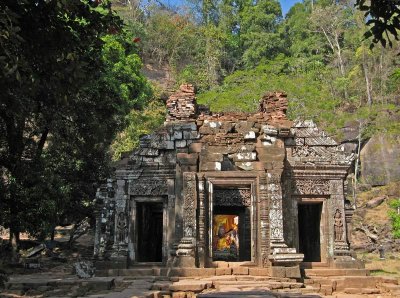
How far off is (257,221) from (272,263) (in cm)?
117

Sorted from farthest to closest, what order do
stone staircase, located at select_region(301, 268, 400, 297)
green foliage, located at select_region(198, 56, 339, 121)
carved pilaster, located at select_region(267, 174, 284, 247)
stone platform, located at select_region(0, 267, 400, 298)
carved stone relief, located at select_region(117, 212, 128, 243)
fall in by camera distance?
1. green foliage, located at select_region(198, 56, 339, 121)
2. carved stone relief, located at select_region(117, 212, 128, 243)
3. carved pilaster, located at select_region(267, 174, 284, 247)
4. stone staircase, located at select_region(301, 268, 400, 297)
5. stone platform, located at select_region(0, 267, 400, 298)

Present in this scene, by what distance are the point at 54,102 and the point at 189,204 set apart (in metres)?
4.59

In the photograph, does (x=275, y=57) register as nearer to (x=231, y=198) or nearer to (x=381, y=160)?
(x=381, y=160)

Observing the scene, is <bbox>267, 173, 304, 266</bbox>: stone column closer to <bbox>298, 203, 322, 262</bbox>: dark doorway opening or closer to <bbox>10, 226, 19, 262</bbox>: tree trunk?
<bbox>298, 203, 322, 262</bbox>: dark doorway opening

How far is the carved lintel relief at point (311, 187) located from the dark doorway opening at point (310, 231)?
2.85 ft

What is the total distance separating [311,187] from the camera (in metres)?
13.1

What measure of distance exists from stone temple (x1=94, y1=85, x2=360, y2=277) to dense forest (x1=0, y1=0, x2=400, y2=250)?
2536 millimetres

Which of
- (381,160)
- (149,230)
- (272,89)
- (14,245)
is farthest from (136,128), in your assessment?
(381,160)

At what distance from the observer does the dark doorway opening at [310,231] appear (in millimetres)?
14086

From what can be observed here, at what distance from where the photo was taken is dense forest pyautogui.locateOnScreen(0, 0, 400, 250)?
6051 millimetres

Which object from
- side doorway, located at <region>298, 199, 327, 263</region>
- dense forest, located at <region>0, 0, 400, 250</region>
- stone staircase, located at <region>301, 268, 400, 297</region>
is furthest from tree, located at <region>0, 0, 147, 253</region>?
side doorway, located at <region>298, 199, 327, 263</region>

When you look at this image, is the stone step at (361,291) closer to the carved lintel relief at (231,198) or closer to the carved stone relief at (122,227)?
the carved lintel relief at (231,198)

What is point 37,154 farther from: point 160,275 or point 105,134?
point 160,275

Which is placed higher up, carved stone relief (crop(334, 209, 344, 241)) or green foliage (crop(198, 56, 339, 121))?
green foliage (crop(198, 56, 339, 121))
